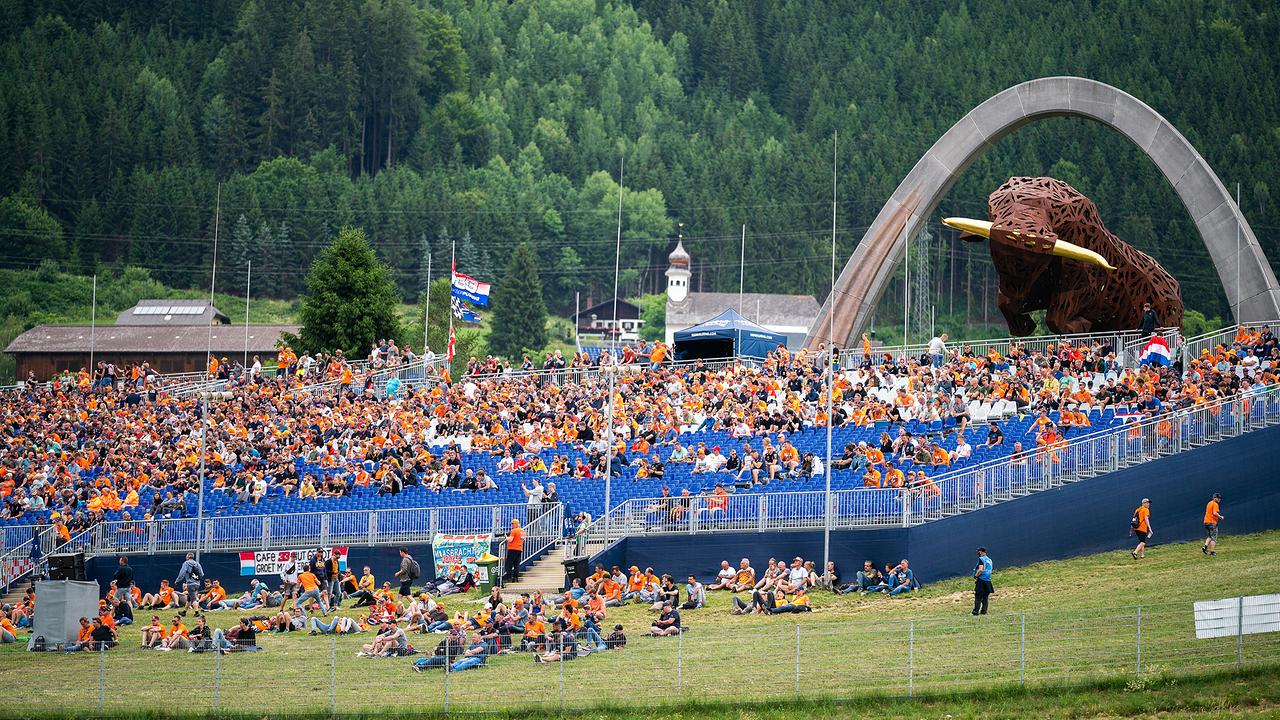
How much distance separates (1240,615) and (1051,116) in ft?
90.5

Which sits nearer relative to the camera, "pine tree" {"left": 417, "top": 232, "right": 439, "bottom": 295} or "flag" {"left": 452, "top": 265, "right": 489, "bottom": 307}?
"flag" {"left": 452, "top": 265, "right": 489, "bottom": 307}

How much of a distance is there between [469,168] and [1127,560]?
131112 mm

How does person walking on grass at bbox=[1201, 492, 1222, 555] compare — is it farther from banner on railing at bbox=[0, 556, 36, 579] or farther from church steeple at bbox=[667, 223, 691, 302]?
church steeple at bbox=[667, 223, 691, 302]

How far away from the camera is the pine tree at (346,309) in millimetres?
66438

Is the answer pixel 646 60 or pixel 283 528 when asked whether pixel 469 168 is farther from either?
pixel 283 528

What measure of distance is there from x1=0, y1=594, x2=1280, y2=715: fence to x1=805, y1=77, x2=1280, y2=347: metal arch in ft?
69.0

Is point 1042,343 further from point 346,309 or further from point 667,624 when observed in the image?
point 346,309

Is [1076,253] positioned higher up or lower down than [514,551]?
higher up

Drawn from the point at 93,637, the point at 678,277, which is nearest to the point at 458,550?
the point at 93,637

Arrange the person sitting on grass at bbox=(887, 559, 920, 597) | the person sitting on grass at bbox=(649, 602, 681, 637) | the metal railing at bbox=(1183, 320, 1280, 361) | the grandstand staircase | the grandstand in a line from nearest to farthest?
the person sitting on grass at bbox=(649, 602, 681, 637), the person sitting on grass at bbox=(887, 559, 920, 597), the grandstand, the grandstand staircase, the metal railing at bbox=(1183, 320, 1280, 361)

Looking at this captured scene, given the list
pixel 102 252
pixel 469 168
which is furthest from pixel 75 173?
pixel 469 168

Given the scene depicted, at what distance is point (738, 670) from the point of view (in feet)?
71.9

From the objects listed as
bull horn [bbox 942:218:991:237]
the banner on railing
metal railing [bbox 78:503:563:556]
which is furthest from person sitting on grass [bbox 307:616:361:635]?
bull horn [bbox 942:218:991:237]

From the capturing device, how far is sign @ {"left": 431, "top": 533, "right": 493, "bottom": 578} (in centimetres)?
3306
